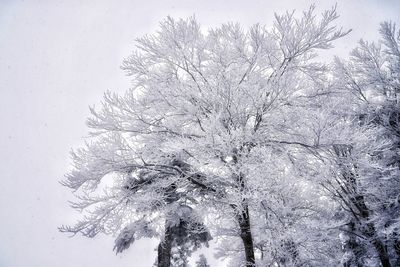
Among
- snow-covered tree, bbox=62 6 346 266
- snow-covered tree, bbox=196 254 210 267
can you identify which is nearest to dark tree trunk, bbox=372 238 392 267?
snow-covered tree, bbox=62 6 346 266

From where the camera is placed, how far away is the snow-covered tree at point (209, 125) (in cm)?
→ 462

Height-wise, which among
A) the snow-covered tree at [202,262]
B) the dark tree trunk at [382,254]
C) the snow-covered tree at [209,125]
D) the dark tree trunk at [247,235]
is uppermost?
the snow-covered tree at [209,125]

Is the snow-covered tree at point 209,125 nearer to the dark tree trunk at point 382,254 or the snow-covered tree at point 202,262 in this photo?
the dark tree trunk at point 382,254

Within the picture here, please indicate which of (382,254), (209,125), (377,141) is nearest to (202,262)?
(382,254)

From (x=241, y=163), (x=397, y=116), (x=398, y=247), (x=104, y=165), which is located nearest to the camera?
(x=241, y=163)

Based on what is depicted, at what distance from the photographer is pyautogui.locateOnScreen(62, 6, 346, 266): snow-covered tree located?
462 centimetres

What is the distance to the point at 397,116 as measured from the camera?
7656 mm

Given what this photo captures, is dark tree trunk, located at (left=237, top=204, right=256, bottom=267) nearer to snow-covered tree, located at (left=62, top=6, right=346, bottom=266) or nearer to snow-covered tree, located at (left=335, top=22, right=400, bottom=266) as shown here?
snow-covered tree, located at (left=62, top=6, right=346, bottom=266)

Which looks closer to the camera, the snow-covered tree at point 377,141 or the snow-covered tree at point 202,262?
the snow-covered tree at point 377,141

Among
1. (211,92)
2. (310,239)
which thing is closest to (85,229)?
(211,92)

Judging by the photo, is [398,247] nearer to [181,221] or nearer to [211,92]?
[181,221]

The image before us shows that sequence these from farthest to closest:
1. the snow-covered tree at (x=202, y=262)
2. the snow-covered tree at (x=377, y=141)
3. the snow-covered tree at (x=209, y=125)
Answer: the snow-covered tree at (x=202, y=262), the snow-covered tree at (x=377, y=141), the snow-covered tree at (x=209, y=125)

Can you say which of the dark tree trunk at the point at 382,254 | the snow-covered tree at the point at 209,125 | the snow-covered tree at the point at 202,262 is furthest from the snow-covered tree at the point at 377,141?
the snow-covered tree at the point at 202,262

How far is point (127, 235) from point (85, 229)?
3312 millimetres
